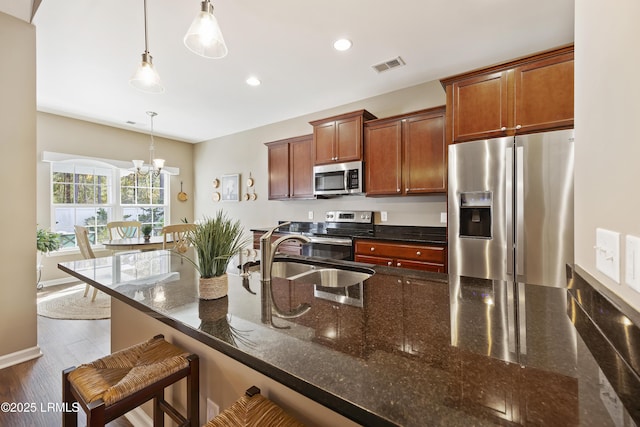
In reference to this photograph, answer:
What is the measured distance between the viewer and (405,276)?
4.58 feet

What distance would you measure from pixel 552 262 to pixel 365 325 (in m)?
2.14

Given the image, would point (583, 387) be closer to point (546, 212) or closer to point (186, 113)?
point (546, 212)

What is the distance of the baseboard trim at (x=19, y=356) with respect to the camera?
7.31 ft

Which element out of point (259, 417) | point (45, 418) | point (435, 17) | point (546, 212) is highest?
point (435, 17)

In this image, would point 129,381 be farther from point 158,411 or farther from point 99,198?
point 99,198

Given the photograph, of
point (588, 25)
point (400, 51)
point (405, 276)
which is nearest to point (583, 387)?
point (405, 276)

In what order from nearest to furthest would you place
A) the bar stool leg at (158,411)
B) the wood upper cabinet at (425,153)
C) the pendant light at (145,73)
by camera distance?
the bar stool leg at (158,411) < the pendant light at (145,73) < the wood upper cabinet at (425,153)

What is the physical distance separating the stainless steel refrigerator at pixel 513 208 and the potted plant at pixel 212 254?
2.17 m

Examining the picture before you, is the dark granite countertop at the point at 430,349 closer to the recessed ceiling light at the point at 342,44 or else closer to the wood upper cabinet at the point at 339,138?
the recessed ceiling light at the point at 342,44

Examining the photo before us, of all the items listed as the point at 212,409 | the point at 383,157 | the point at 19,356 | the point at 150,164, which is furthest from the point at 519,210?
the point at 150,164

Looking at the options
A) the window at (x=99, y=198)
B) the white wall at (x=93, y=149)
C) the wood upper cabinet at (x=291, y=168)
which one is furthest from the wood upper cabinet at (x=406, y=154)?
the window at (x=99, y=198)

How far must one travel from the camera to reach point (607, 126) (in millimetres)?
768

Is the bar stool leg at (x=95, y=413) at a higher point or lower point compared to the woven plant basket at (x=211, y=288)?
lower

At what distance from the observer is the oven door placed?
11.4 feet
